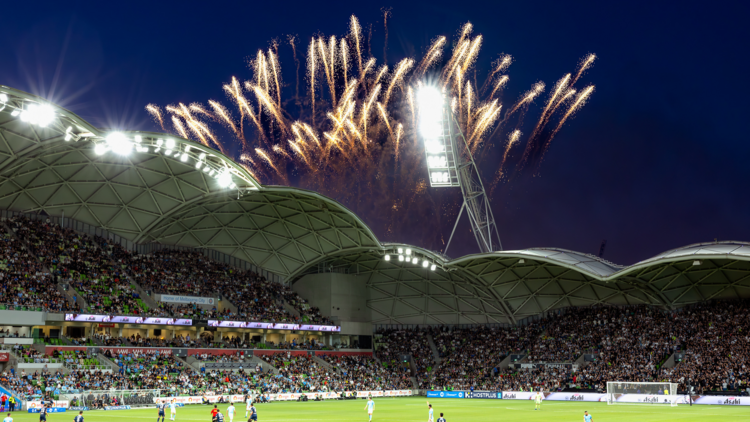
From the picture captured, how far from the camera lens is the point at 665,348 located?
228 feet

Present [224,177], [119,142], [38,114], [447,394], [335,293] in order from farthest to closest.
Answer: [335,293] → [447,394] → [224,177] → [119,142] → [38,114]

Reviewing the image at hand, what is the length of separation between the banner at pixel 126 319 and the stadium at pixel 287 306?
0.19 m

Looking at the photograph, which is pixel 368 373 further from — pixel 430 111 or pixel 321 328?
pixel 430 111

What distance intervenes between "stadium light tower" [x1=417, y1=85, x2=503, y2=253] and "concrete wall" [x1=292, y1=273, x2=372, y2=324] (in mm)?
27351

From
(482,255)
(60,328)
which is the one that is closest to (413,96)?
(482,255)

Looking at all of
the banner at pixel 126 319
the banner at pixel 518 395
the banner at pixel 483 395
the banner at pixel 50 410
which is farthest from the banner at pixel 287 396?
the banner at pixel 518 395

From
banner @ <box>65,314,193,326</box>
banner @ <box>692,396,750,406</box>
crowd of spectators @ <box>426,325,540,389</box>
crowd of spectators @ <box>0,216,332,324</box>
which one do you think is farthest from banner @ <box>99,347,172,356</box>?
banner @ <box>692,396,750,406</box>

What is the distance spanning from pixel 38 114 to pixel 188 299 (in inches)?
1378

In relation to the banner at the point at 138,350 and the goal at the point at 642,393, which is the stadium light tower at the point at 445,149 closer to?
the goal at the point at 642,393

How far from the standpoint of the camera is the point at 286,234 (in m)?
81.9

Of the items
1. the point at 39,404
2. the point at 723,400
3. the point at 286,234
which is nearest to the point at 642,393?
the point at 723,400

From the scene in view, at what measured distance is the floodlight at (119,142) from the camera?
48706mm

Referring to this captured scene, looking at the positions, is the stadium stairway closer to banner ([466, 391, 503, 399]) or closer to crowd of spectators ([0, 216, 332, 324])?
banner ([466, 391, 503, 399])

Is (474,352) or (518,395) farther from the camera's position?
(474,352)
